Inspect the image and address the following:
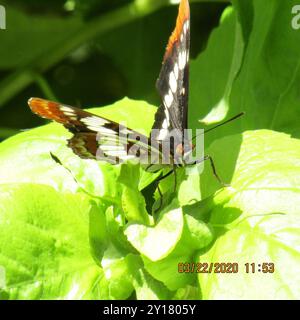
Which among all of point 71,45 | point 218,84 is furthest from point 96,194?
point 71,45

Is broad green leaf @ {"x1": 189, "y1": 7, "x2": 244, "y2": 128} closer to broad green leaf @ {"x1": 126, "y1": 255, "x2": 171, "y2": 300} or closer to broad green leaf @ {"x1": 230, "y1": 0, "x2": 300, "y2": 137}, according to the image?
broad green leaf @ {"x1": 230, "y1": 0, "x2": 300, "y2": 137}

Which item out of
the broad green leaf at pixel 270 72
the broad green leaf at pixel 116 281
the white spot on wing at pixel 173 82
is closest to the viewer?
the broad green leaf at pixel 116 281

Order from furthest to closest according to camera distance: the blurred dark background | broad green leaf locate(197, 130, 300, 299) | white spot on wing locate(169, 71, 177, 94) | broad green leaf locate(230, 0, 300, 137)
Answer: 1. the blurred dark background
2. broad green leaf locate(230, 0, 300, 137)
3. white spot on wing locate(169, 71, 177, 94)
4. broad green leaf locate(197, 130, 300, 299)

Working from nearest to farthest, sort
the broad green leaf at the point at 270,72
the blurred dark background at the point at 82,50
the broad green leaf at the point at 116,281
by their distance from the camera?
the broad green leaf at the point at 116,281
the broad green leaf at the point at 270,72
the blurred dark background at the point at 82,50

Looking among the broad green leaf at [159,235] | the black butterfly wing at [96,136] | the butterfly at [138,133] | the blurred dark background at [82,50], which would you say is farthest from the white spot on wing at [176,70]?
the blurred dark background at [82,50]

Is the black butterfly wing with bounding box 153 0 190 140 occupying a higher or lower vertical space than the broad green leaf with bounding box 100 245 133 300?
higher

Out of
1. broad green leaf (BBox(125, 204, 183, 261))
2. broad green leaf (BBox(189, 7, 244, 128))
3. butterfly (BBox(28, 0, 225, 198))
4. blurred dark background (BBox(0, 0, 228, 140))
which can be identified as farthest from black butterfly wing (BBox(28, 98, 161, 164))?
blurred dark background (BBox(0, 0, 228, 140))

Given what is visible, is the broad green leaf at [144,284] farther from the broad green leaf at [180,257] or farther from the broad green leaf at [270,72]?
the broad green leaf at [270,72]
